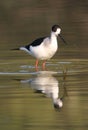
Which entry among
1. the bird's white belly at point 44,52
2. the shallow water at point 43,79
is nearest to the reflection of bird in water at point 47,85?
the shallow water at point 43,79

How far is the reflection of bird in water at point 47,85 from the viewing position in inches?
426

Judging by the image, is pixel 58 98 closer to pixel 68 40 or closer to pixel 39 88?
pixel 39 88

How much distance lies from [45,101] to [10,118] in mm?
1148

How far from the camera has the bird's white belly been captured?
49.2ft

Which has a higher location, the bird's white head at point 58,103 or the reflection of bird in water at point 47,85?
the reflection of bird in water at point 47,85

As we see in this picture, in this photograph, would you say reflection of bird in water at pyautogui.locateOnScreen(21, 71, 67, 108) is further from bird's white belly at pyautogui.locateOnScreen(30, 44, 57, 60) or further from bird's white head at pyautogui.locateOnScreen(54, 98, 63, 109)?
bird's white belly at pyautogui.locateOnScreen(30, 44, 57, 60)

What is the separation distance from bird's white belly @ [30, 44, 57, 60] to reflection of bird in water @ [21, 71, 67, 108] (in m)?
1.31

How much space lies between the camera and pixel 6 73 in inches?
527

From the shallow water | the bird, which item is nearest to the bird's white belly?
the bird

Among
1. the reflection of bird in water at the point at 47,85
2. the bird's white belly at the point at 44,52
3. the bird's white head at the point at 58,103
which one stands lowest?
the bird's white head at the point at 58,103

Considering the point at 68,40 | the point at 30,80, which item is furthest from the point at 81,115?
the point at 68,40

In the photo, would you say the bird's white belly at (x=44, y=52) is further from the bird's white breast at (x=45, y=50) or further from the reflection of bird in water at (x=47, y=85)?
the reflection of bird in water at (x=47, y=85)

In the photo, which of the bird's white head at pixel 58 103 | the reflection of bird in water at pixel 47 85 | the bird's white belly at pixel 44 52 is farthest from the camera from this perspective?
the bird's white belly at pixel 44 52

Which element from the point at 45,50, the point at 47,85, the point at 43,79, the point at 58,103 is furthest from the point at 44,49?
the point at 58,103
